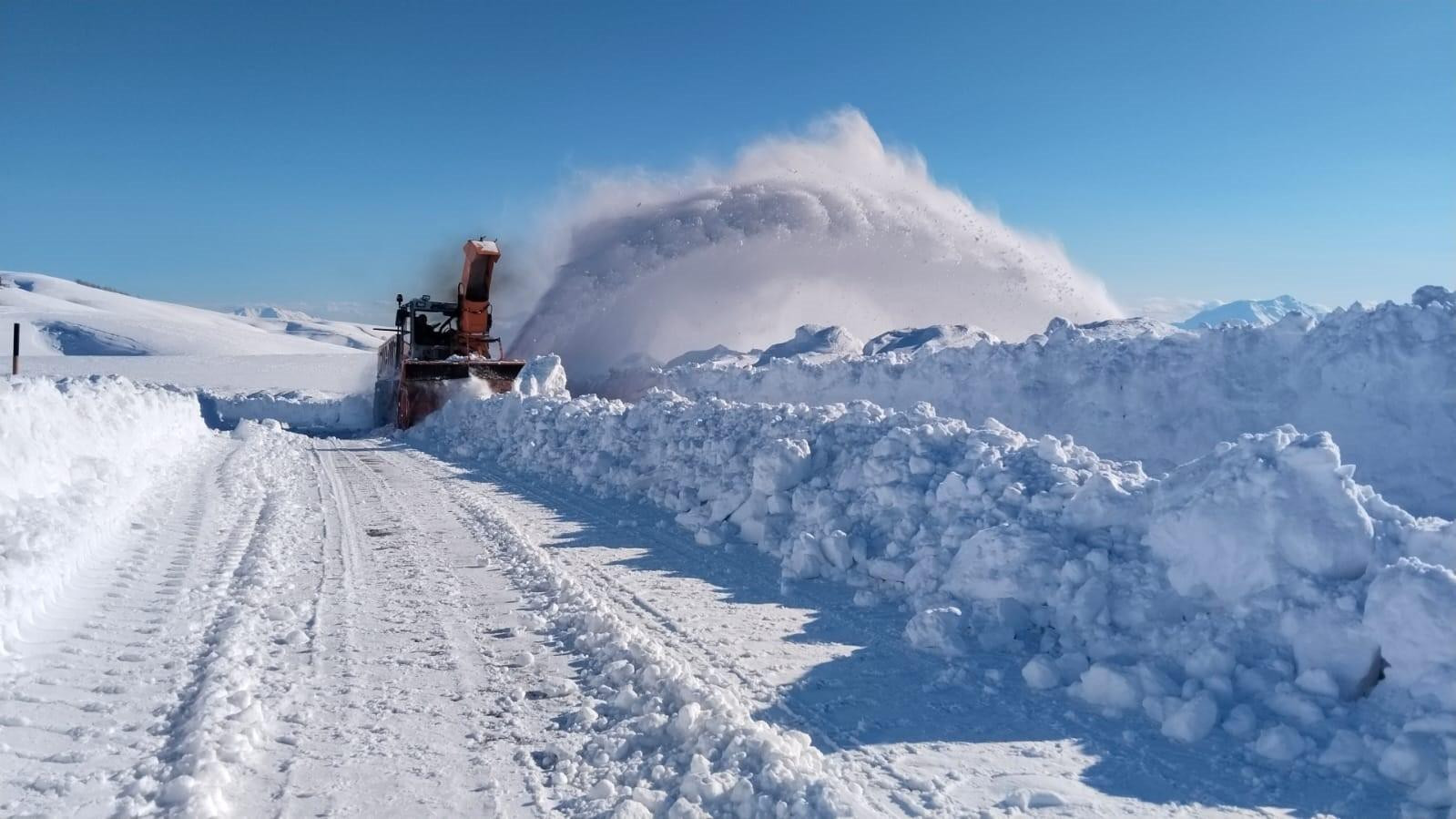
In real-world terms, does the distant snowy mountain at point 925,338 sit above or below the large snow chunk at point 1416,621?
above

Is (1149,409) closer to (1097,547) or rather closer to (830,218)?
(1097,547)

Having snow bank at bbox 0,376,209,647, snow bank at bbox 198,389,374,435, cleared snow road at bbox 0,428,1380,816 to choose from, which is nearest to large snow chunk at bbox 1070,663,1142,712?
cleared snow road at bbox 0,428,1380,816

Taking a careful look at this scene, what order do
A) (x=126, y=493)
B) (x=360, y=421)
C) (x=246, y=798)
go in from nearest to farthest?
1. (x=246, y=798)
2. (x=126, y=493)
3. (x=360, y=421)

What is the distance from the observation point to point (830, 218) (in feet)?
82.0

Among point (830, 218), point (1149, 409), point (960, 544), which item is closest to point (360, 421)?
point (830, 218)

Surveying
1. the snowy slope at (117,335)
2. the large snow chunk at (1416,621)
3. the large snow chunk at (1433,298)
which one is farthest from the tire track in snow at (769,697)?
the snowy slope at (117,335)

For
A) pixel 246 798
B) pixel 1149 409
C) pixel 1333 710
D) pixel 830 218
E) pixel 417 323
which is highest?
pixel 830 218

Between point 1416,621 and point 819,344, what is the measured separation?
18.6 metres

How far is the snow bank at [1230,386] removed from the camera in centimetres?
849

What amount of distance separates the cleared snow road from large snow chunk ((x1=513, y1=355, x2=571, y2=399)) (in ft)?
43.1

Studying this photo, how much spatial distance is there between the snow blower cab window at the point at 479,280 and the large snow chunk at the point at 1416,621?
63.4ft

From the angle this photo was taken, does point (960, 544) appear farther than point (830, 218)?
No

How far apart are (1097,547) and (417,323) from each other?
1859 cm

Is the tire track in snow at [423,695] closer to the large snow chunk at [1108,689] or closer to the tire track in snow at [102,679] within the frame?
the tire track in snow at [102,679]
